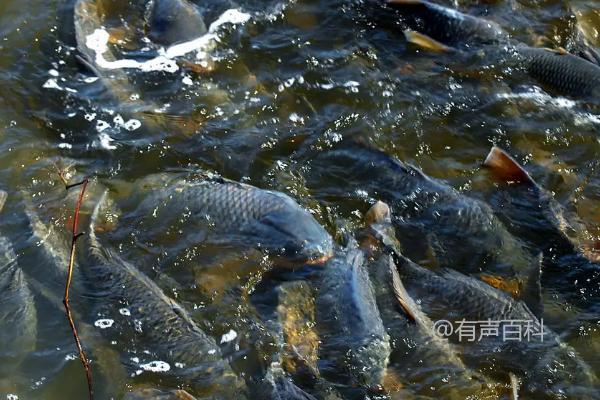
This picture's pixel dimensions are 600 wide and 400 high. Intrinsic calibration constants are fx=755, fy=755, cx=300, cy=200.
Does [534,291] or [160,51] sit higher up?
[160,51]

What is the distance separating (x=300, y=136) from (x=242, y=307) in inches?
55.7

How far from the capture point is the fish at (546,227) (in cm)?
432

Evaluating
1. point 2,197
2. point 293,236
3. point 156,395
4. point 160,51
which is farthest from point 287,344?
point 160,51

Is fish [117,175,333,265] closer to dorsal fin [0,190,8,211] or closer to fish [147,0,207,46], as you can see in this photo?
dorsal fin [0,190,8,211]

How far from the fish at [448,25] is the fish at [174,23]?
1568 mm

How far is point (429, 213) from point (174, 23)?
7.80 ft

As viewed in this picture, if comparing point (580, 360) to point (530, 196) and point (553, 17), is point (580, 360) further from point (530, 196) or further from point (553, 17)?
point (553, 17)

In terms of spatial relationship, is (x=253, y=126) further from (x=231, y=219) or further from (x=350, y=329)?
(x=350, y=329)

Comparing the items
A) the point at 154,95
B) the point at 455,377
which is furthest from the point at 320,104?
A: the point at 455,377

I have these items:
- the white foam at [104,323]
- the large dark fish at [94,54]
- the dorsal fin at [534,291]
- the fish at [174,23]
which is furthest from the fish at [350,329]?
the fish at [174,23]

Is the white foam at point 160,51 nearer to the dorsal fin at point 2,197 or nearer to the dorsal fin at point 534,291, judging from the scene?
the dorsal fin at point 2,197

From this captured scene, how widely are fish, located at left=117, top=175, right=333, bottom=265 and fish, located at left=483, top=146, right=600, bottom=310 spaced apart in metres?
1.26

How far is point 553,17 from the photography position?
20.5 feet

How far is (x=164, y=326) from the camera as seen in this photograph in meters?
3.73
